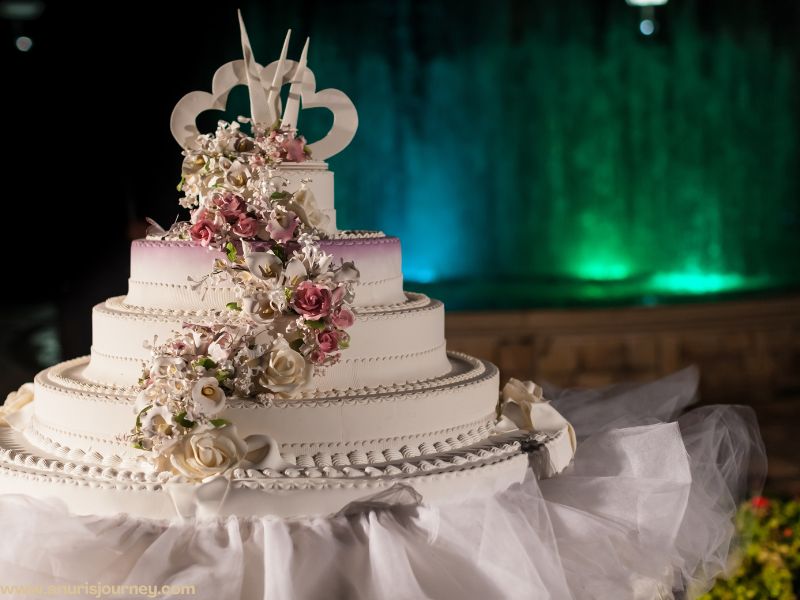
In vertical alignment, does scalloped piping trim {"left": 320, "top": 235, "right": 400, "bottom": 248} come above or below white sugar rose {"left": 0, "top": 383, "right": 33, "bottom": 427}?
above

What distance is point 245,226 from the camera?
289 cm

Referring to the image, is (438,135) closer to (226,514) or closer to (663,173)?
(663,173)

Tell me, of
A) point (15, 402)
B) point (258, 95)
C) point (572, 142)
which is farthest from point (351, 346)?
point (572, 142)

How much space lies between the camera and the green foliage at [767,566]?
4.42 m

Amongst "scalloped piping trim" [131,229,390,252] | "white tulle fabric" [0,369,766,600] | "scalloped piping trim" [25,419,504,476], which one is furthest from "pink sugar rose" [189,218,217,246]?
"white tulle fabric" [0,369,766,600]

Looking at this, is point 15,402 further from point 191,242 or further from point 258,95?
point 258,95

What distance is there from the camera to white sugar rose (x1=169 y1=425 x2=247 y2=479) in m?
2.66

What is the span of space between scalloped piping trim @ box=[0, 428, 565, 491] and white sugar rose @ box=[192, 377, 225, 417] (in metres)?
0.17

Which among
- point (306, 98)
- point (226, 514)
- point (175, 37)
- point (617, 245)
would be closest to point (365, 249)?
point (306, 98)

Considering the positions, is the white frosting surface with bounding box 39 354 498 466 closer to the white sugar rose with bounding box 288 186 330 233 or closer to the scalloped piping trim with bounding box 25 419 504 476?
the scalloped piping trim with bounding box 25 419 504 476

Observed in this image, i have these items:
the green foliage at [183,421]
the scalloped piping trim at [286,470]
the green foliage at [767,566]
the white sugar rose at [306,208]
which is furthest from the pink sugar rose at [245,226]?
the green foliage at [767,566]

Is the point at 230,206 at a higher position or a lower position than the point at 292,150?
lower

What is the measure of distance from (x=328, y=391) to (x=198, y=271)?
1.71ft

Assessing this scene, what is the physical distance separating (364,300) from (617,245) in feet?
25.9
